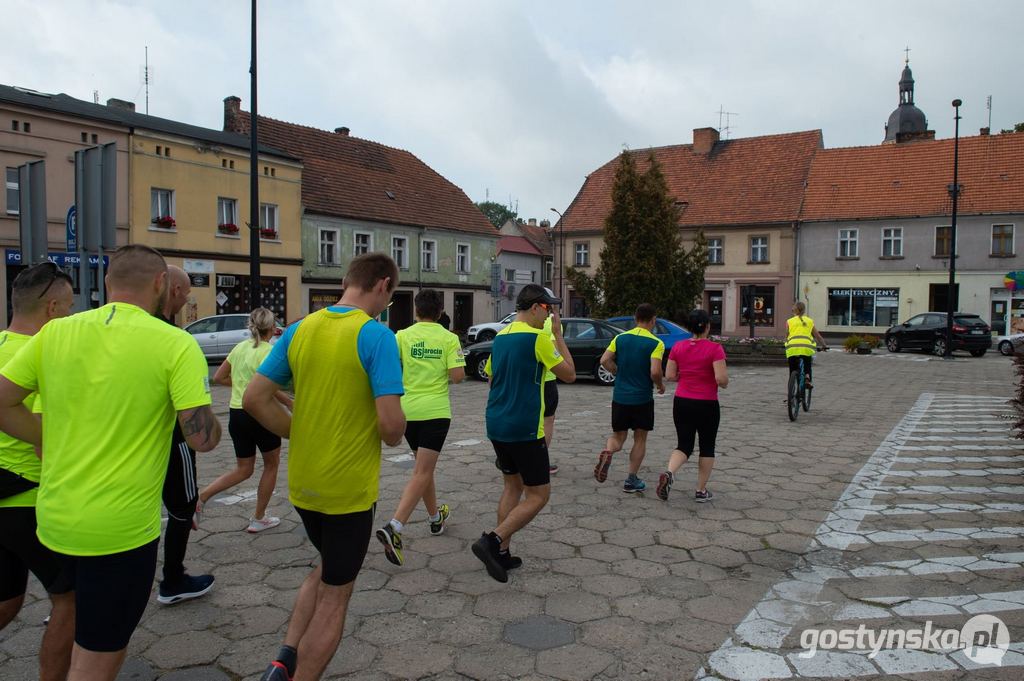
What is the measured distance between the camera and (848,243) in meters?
38.3

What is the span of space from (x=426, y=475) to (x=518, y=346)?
46.6 inches

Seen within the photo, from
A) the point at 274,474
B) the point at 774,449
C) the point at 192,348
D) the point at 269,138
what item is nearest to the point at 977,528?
the point at 774,449

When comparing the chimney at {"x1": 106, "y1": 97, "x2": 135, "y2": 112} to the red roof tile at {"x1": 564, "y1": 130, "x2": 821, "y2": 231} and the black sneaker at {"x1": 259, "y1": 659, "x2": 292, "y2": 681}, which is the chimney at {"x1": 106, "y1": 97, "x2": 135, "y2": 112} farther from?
the black sneaker at {"x1": 259, "y1": 659, "x2": 292, "y2": 681}

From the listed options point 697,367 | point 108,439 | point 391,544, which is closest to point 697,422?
point 697,367

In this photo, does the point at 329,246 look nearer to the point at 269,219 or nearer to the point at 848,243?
the point at 269,219

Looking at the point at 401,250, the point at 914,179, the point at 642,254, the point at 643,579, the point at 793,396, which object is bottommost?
the point at 643,579

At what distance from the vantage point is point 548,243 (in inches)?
2633

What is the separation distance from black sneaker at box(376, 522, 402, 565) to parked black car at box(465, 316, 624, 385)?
474 inches

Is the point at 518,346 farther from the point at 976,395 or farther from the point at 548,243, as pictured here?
the point at 548,243

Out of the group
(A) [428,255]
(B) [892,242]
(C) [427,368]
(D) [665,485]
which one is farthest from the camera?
(B) [892,242]

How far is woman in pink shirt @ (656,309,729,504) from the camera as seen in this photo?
6371mm

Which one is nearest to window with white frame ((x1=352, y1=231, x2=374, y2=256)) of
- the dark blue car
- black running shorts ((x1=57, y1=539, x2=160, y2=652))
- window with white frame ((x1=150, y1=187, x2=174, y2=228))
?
window with white frame ((x1=150, y1=187, x2=174, y2=228))

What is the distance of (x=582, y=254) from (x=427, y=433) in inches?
1640

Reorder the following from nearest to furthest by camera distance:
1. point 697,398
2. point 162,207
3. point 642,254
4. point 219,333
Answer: point 697,398 → point 219,333 → point 162,207 → point 642,254
